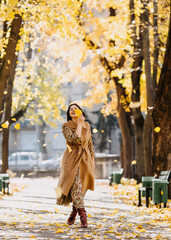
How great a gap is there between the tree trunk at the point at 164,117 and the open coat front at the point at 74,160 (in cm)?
594

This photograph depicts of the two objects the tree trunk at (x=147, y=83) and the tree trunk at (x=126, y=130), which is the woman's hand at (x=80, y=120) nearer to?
the tree trunk at (x=147, y=83)

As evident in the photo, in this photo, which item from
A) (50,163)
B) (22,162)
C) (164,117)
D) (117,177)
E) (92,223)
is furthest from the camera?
(22,162)

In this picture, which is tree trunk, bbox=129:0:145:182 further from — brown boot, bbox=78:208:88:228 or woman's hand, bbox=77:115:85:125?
brown boot, bbox=78:208:88:228

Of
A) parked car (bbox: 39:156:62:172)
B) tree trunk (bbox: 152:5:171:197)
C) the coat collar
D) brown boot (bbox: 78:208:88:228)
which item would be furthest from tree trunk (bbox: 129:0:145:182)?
parked car (bbox: 39:156:62:172)

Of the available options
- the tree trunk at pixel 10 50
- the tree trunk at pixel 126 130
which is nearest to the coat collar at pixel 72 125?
the tree trunk at pixel 10 50

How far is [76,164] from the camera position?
897cm

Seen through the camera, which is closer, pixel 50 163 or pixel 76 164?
pixel 76 164

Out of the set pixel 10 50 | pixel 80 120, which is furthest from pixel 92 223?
pixel 10 50

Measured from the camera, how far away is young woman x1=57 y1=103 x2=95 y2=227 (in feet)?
29.2

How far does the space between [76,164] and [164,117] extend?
20.4 feet

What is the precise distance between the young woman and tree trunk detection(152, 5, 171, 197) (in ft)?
19.4

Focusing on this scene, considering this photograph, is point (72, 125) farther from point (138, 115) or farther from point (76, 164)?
point (138, 115)

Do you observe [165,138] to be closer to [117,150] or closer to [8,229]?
[8,229]

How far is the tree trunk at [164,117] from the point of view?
1459cm
